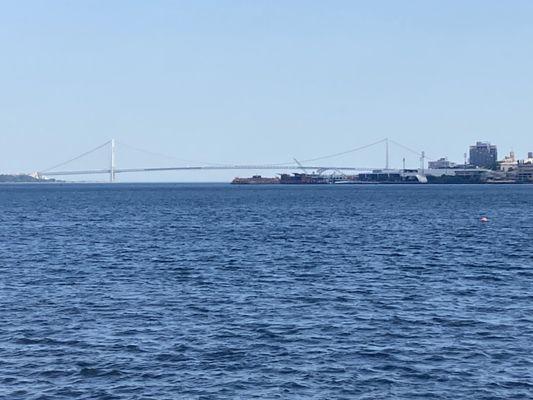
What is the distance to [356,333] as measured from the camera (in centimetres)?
3083

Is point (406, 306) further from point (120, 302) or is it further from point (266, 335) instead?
point (120, 302)

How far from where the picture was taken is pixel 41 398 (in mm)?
23188

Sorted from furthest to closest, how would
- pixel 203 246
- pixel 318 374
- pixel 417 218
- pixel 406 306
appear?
1. pixel 417 218
2. pixel 203 246
3. pixel 406 306
4. pixel 318 374

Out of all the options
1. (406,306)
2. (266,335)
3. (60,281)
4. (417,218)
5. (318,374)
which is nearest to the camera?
(318,374)

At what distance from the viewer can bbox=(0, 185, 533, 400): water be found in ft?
81.0

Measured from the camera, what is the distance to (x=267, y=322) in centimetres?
3269

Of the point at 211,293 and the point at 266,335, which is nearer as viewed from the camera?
the point at 266,335

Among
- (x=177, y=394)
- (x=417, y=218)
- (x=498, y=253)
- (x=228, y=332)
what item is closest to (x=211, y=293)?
(x=228, y=332)

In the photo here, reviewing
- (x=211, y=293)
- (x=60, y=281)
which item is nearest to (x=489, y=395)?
(x=211, y=293)

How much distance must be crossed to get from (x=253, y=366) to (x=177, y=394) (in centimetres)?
342

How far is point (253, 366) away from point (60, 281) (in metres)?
21.0

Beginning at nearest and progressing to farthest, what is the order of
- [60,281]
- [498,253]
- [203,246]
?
[60,281] → [498,253] → [203,246]

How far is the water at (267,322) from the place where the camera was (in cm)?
2470

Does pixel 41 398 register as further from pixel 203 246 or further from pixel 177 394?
pixel 203 246
